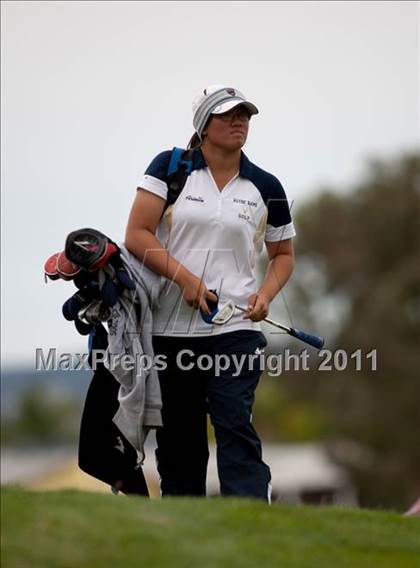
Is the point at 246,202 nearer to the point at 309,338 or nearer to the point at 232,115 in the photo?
the point at 232,115

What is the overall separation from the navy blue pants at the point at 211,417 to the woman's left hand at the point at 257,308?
0.36ft

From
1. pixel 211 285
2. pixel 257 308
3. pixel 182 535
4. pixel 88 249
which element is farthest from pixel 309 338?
pixel 182 535

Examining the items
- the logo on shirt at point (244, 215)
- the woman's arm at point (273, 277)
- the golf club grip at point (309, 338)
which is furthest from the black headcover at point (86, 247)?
the golf club grip at point (309, 338)

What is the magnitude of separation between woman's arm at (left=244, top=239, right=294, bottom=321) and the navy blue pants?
159 millimetres

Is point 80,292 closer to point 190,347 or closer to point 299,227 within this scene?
point 190,347

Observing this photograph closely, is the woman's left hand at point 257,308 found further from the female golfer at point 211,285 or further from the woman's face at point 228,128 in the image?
the woman's face at point 228,128

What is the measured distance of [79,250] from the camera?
35.2 feet

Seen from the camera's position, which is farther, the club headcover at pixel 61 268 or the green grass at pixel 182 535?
the club headcover at pixel 61 268

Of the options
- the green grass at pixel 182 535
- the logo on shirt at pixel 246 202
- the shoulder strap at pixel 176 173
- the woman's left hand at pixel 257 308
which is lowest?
the green grass at pixel 182 535

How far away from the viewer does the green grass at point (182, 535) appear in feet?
28.5

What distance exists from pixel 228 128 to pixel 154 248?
85cm

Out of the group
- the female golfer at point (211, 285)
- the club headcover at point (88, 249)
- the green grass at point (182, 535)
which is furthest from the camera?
the female golfer at point (211, 285)

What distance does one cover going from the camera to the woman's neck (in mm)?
11133

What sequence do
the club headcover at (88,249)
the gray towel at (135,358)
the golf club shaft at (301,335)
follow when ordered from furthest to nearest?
1. the golf club shaft at (301,335)
2. the gray towel at (135,358)
3. the club headcover at (88,249)
